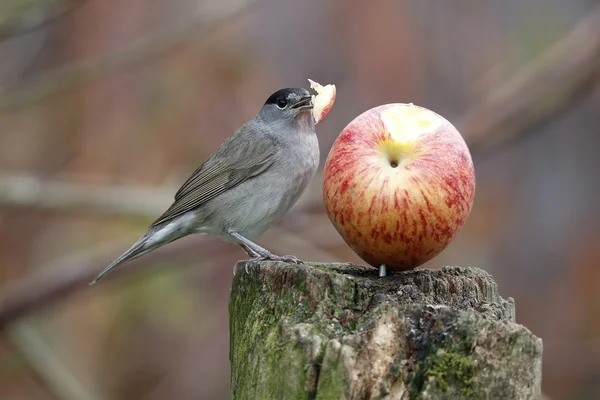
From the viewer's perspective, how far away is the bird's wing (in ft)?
18.8

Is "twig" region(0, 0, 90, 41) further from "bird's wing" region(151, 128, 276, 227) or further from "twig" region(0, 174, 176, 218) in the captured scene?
"bird's wing" region(151, 128, 276, 227)

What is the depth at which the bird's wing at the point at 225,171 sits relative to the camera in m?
5.74

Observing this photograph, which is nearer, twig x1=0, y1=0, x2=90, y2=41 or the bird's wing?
the bird's wing

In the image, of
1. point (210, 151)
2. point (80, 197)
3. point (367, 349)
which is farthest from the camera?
point (210, 151)

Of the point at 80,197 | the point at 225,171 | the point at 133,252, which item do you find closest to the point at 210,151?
the point at 80,197

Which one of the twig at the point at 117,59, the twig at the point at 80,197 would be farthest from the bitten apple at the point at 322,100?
the twig at the point at 80,197

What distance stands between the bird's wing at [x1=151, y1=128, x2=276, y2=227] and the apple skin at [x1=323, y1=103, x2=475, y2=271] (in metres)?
1.63

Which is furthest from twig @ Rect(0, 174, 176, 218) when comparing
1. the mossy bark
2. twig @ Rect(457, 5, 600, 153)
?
the mossy bark

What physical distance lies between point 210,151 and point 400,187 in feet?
18.4

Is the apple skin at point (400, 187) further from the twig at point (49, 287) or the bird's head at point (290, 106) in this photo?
the twig at point (49, 287)

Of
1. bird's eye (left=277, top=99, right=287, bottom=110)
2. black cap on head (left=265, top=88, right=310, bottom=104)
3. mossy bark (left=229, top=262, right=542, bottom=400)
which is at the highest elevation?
black cap on head (left=265, top=88, right=310, bottom=104)

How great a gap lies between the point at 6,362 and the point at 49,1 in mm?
3577

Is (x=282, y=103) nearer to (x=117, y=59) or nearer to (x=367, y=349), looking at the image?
(x=117, y=59)

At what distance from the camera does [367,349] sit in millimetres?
3045
